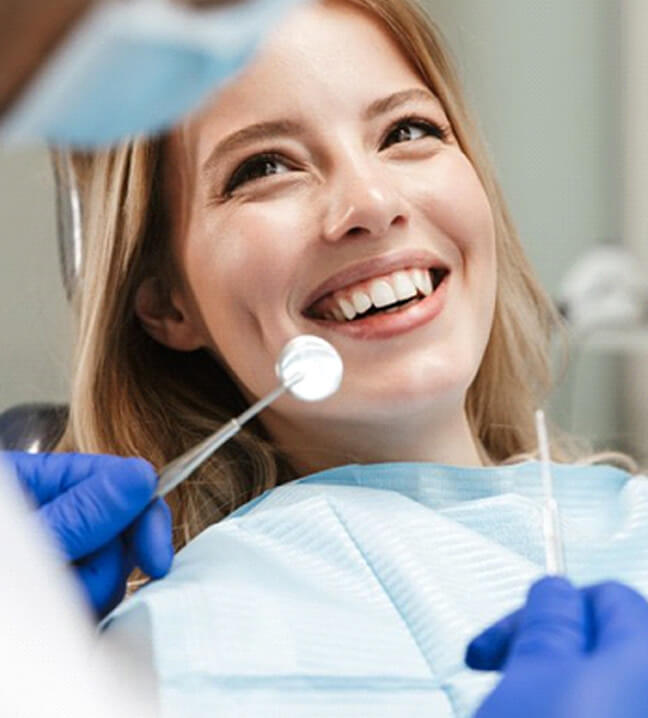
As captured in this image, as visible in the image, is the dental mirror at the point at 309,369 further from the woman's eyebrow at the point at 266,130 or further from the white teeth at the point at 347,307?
the woman's eyebrow at the point at 266,130

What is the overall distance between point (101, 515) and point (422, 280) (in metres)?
0.41

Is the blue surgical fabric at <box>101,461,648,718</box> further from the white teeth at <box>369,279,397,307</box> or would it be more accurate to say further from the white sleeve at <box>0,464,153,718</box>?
the white sleeve at <box>0,464,153,718</box>

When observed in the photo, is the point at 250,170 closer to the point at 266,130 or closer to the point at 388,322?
the point at 266,130

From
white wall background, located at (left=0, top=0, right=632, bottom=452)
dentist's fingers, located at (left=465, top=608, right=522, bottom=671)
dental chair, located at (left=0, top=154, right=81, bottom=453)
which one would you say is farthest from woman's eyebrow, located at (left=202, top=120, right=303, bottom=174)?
white wall background, located at (left=0, top=0, right=632, bottom=452)

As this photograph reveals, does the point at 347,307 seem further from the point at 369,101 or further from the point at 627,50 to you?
the point at 627,50

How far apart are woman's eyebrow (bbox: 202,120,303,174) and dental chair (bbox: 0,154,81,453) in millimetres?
219

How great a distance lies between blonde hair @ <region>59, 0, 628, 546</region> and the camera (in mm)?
1290

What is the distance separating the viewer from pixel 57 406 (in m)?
1.52

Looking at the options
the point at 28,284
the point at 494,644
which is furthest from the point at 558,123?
the point at 494,644

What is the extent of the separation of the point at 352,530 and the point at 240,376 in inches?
9.4

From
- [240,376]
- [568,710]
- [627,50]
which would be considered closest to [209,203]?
[240,376]

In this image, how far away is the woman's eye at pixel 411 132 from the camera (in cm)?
125

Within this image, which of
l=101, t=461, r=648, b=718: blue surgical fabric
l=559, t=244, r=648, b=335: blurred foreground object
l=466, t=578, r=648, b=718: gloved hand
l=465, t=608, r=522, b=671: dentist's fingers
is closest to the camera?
l=466, t=578, r=648, b=718: gloved hand

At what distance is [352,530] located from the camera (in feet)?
3.70
